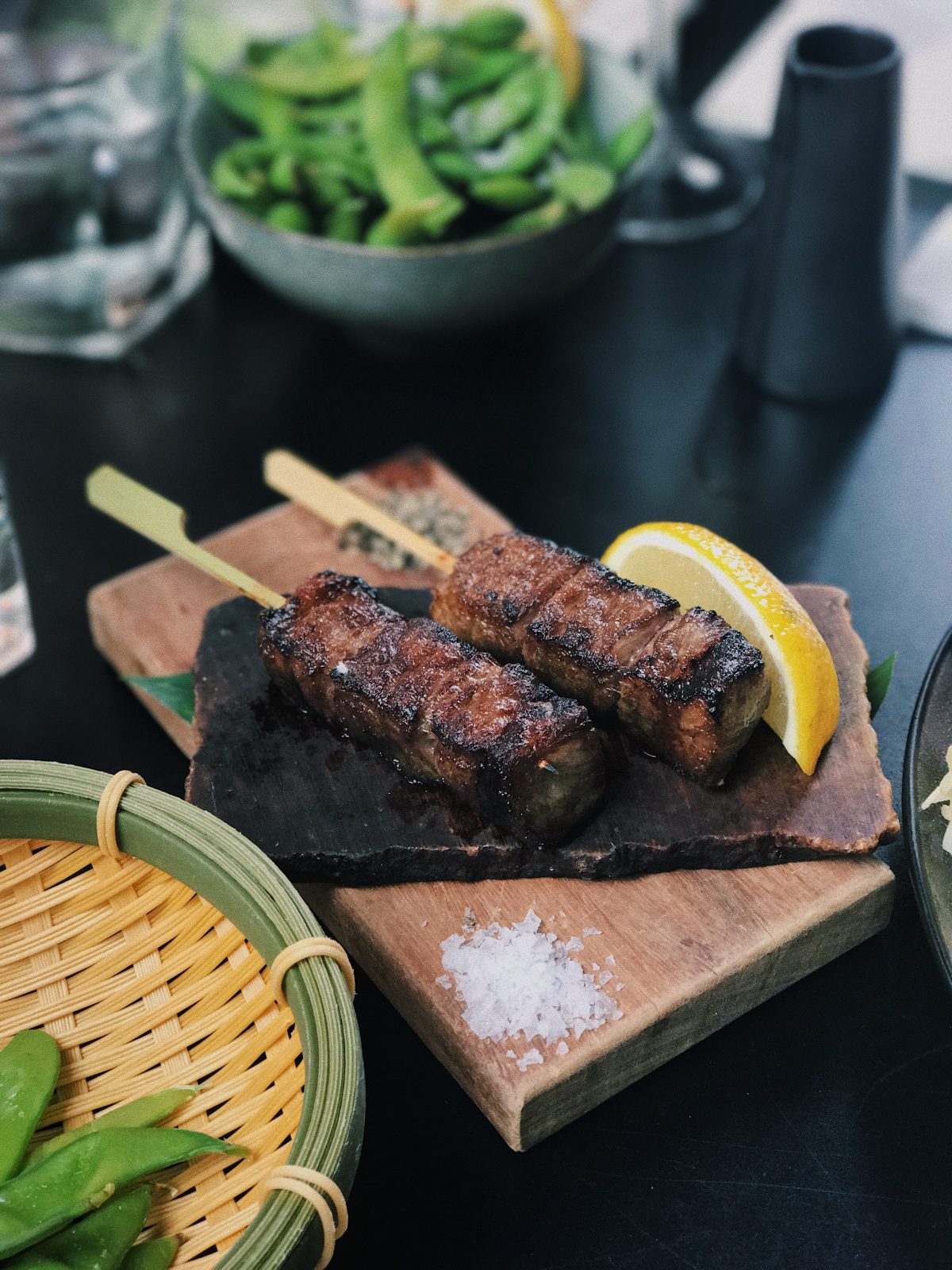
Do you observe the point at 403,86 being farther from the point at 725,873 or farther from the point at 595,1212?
the point at 595,1212

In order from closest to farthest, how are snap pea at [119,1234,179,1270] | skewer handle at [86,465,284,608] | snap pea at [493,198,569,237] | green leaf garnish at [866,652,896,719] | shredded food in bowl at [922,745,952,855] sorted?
1. snap pea at [119,1234,179,1270]
2. shredded food in bowl at [922,745,952,855]
3. green leaf garnish at [866,652,896,719]
4. skewer handle at [86,465,284,608]
5. snap pea at [493,198,569,237]

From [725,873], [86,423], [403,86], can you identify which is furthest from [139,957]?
[403,86]

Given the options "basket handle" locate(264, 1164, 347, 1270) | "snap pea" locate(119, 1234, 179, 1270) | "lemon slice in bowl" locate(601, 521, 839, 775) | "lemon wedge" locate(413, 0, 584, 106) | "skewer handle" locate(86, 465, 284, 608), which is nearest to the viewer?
"basket handle" locate(264, 1164, 347, 1270)

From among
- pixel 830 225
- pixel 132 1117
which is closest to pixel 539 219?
pixel 830 225

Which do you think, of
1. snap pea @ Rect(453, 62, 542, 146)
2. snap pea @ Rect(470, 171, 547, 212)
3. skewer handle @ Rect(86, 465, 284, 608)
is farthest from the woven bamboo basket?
snap pea @ Rect(453, 62, 542, 146)

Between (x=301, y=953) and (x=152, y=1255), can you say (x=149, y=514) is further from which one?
(x=152, y=1255)

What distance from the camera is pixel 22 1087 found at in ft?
5.04

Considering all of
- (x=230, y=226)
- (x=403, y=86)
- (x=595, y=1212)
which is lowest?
(x=595, y=1212)

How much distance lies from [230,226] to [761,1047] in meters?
1.81

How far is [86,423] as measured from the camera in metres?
2.88

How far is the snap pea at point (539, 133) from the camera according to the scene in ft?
8.89

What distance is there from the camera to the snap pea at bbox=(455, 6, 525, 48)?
287cm

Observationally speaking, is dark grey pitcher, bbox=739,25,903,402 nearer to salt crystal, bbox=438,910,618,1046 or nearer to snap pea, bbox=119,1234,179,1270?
salt crystal, bbox=438,910,618,1046

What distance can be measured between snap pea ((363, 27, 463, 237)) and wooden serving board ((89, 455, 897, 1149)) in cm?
140
